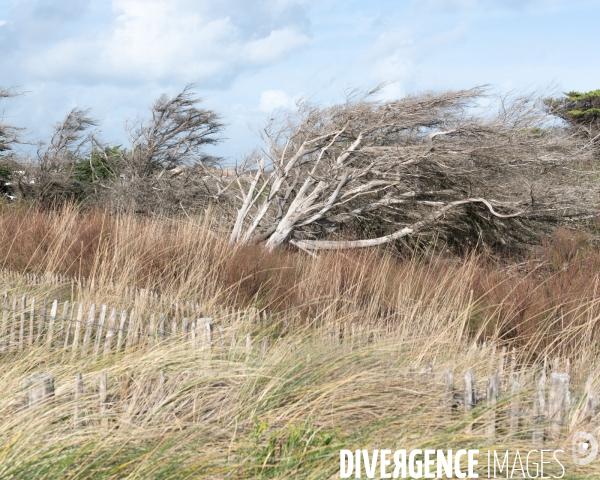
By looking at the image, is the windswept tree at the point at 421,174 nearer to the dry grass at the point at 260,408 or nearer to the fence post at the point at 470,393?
the dry grass at the point at 260,408

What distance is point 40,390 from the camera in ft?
10.6

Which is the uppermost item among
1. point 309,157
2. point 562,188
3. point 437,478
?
point 309,157

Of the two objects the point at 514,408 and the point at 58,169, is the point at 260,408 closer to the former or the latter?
the point at 514,408

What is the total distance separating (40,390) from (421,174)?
7.10 metres

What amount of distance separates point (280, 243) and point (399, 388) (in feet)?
21.9

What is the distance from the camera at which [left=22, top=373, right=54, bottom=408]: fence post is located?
321 centimetres

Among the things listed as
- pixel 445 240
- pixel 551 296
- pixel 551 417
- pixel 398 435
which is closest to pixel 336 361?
pixel 398 435

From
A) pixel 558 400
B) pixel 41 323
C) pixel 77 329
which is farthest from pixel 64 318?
pixel 558 400

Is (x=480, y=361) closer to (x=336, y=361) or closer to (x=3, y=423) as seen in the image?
(x=336, y=361)

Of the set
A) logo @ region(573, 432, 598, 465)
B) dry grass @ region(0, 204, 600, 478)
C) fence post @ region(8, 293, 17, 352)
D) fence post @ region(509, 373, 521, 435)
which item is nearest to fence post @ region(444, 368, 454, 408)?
dry grass @ region(0, 204, 600, 478)

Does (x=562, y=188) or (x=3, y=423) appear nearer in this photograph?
(x=3, y=423)

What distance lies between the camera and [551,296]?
5910mm

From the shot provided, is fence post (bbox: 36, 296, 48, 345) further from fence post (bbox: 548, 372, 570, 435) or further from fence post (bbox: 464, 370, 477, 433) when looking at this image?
fence post (bbox: 548, 372, 570, 435)

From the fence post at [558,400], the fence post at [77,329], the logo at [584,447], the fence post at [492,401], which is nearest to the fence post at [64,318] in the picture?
the fence post at [77,329]
